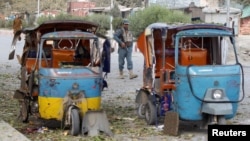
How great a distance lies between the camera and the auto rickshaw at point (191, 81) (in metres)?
9.20

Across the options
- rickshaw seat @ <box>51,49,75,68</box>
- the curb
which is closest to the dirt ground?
the curb

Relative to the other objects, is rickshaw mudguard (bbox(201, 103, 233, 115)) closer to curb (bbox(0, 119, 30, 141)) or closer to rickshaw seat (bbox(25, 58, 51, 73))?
curb (bbox(0, 119, 30, 141))

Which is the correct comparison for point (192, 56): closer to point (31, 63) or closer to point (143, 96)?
point (143, 96)

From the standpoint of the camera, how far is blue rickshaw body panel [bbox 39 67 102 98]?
374 inches

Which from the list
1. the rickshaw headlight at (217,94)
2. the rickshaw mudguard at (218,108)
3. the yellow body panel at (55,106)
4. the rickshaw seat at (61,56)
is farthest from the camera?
→ the rickshaw seat at (61,56)

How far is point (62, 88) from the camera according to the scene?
9.50 meters

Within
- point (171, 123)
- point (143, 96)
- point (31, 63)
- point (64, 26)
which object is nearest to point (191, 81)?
point (171, 123)

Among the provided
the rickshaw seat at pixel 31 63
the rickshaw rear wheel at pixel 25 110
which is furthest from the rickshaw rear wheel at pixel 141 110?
the rickshaw rear wheel at pixel 25 110

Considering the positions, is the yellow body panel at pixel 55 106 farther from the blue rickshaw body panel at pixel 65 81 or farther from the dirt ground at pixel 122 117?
the dirt ground at pixel 122 117

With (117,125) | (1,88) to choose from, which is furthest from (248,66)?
(117,125)

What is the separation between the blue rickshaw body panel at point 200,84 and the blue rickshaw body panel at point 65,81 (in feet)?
4.73

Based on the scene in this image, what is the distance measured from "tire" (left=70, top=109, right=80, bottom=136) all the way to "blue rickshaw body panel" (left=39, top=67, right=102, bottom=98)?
36 centimetres

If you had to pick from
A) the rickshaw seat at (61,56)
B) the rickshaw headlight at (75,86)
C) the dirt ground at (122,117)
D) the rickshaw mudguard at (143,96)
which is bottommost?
the dirt ground at (122,117)

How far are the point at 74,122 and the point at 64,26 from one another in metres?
2.77
